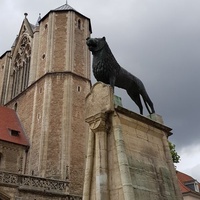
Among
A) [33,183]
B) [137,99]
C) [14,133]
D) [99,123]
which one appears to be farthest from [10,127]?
[99,123]

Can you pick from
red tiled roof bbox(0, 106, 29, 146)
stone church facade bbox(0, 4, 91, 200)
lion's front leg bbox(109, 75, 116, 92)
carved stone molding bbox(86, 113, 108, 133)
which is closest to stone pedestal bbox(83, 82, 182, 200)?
carved stone molding bbox(86, 113, 108, 133)

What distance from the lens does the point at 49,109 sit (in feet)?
81.6

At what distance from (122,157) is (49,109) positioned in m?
19.9

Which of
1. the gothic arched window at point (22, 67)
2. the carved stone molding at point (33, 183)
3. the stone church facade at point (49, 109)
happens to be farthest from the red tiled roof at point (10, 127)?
the carved stone molding at point (33, 183)

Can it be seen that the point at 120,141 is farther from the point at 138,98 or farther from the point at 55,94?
the point at 55,94

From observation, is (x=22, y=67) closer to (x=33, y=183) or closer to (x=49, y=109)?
(x=49, y=109)

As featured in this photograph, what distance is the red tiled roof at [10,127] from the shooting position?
24.2 meters

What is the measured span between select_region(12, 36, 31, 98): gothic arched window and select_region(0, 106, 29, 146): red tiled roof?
312cm

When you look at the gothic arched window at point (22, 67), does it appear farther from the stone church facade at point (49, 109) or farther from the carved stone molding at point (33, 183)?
the carved stone molding at point (33, 183)

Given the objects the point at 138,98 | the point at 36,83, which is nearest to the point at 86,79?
the point at 36,83

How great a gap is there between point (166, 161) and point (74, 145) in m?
17.6

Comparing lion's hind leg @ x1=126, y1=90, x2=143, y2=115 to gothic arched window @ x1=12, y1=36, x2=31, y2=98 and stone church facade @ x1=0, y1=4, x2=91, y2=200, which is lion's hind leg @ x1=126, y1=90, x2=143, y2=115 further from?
gothic arched window @ x1=12, y1=36, x2=31, y2=98

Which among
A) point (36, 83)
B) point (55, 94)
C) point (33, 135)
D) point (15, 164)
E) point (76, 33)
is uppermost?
point (76, 33)

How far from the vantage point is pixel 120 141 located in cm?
561
